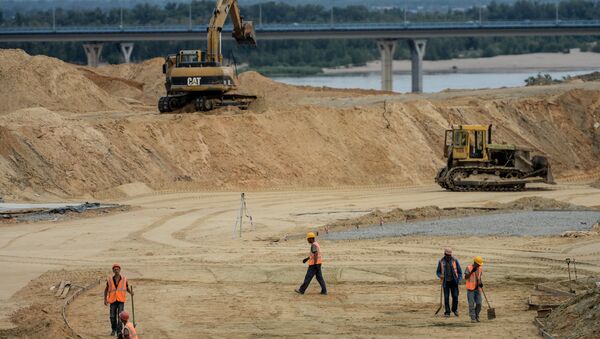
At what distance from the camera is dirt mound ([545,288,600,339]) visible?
2298cm

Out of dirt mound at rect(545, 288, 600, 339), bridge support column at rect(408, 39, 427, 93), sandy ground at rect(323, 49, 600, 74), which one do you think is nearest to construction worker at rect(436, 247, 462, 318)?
dirt mound at rect(545, 288, 600, 339)

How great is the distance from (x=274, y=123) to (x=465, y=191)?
10.2 metres

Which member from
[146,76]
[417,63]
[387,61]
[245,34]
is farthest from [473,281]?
[417,63]

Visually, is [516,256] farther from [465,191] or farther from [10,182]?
[10,182]

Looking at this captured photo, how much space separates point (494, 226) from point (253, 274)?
8985mm

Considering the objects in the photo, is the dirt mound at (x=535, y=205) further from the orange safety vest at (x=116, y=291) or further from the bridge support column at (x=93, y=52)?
the bridge support column at (x=93, y=52)

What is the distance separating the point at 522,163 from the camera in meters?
48.5

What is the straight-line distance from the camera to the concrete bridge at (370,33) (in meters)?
107

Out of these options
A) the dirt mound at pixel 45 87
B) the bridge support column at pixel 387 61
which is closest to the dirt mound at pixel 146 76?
the dirt mound at pixel 45 87

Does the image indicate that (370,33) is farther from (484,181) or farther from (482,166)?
(484,181)

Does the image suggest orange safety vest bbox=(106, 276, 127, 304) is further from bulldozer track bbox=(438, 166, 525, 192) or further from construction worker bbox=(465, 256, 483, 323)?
bulldozer track bbox=(438, 166, 525, 192)

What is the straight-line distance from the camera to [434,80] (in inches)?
5832

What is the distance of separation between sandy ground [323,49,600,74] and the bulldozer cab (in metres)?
113

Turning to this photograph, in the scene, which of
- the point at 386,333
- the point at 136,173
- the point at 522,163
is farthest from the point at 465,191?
the point at 386,333
